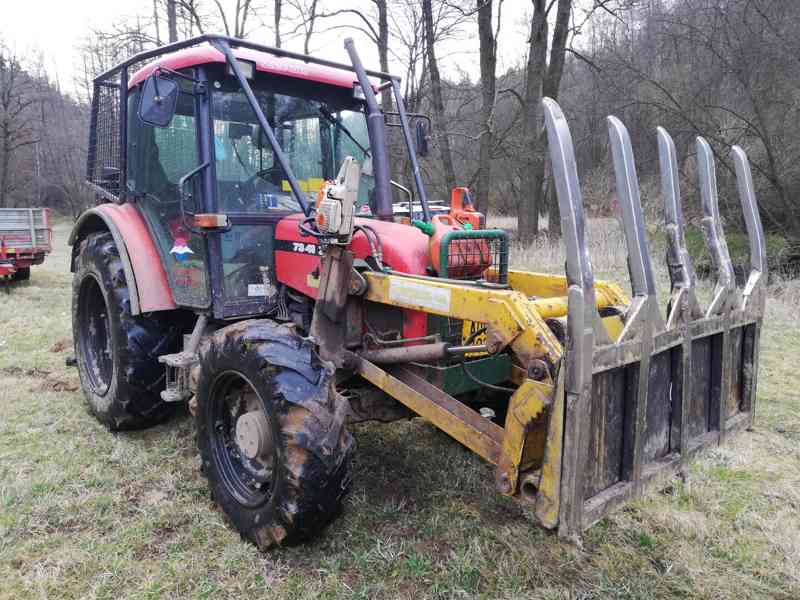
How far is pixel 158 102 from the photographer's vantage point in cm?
319

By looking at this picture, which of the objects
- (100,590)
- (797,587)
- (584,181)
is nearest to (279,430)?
(100,590)

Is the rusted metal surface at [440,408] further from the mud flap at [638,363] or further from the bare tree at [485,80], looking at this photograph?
the bare tree at [485,80]

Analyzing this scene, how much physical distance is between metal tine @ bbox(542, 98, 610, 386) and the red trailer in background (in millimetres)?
10928

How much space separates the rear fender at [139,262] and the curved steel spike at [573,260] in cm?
274

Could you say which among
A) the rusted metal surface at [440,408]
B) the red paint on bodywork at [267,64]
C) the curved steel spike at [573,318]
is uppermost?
the red paint on bodywork at [267,64]

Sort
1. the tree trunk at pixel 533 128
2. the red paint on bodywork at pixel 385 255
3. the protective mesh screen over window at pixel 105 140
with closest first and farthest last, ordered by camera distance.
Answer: the red paint on bodywork at pixel 385 255, the protective mesh screen over window at pixel 105 140, the tree trunk at pixel 533 128

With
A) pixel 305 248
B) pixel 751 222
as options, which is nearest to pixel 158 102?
pixel 305 248

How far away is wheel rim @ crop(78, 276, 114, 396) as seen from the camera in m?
4.71

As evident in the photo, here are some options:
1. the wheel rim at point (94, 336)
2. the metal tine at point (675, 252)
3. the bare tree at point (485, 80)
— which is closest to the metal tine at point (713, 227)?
the metal tine at point (675, 252)

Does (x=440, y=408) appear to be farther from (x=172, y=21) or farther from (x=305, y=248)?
(x=172, y=21)

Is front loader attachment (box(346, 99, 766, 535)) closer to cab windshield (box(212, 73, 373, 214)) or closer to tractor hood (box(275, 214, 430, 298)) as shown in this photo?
tractor hood (box(275, 214, 430, 298))

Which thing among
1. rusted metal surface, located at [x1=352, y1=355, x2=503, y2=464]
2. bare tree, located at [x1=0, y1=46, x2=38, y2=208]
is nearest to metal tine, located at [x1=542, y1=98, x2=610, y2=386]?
rusted metal surface, located at [x1=352, y1=355, x2=503, y2=464]

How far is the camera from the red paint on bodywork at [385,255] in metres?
3.12

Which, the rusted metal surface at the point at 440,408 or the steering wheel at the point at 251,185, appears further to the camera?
the steering wheel at the point at 251,185
